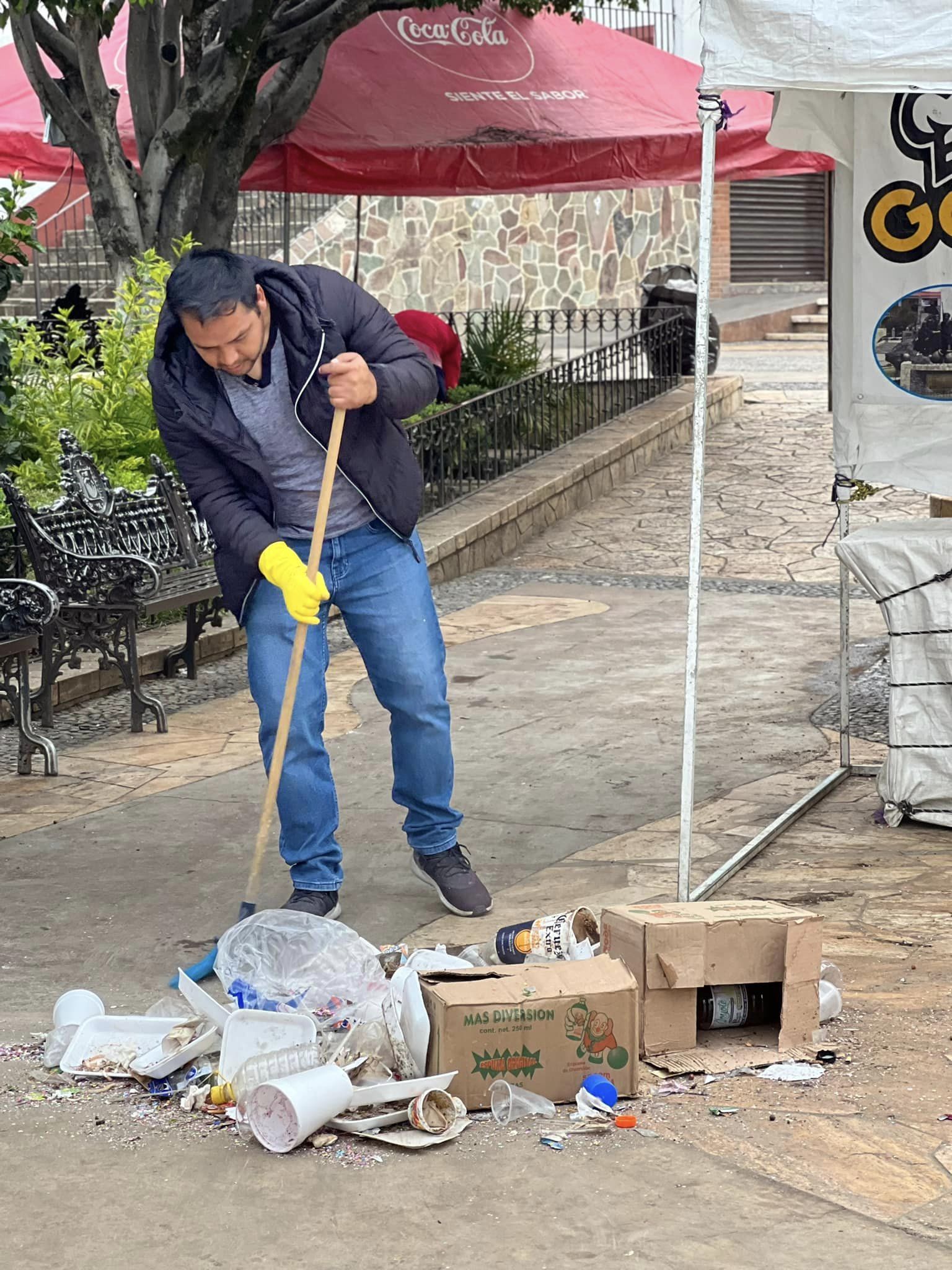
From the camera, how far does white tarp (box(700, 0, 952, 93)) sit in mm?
3787

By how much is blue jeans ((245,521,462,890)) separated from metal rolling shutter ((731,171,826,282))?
1011 inches

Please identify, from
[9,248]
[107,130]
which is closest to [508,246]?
[107,130]

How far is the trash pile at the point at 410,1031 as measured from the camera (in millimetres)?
3287

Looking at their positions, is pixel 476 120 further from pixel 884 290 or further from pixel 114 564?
pixel 884 290

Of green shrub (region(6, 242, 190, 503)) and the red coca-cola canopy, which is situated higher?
the red coca-cola canopy

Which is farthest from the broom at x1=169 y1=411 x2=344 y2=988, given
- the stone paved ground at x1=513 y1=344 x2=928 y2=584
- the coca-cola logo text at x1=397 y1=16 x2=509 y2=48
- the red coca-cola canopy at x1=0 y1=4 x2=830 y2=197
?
the coca-cola logo text at x1=397 y1=16 x2=509 y2=48

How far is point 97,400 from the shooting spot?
8586mm

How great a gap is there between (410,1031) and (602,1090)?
42 centimetres

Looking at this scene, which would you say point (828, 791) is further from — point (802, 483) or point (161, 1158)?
point (802, 483)

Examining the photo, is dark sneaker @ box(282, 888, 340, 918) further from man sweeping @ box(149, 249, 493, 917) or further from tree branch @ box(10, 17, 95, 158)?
tree branch @ box(10, 17, 95, 158)

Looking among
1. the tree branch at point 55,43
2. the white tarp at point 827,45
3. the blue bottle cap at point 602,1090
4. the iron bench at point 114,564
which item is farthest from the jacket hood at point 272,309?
the tree branch at point 55,43

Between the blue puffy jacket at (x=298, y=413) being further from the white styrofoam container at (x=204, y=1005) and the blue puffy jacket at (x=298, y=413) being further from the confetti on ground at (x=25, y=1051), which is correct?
the confetti on ground at (x=25, y=1051)

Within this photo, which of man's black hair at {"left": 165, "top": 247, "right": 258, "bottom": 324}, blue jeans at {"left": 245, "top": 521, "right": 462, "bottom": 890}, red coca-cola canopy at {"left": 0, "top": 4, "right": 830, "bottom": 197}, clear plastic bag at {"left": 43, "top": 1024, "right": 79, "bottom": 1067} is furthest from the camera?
red coca-cola canopy at {"left": 0, "top": 4, "right": 830, "bottom": 197}

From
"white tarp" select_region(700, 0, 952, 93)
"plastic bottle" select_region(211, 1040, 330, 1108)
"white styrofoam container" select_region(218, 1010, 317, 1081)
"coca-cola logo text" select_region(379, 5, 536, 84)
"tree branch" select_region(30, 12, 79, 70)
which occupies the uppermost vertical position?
"coca-cola logo text" select_region(379, 5, 536, 84)
